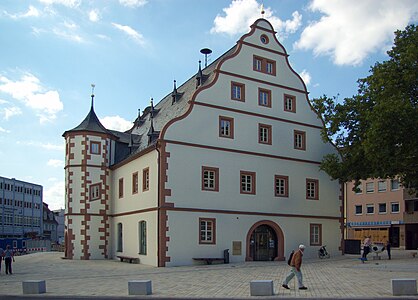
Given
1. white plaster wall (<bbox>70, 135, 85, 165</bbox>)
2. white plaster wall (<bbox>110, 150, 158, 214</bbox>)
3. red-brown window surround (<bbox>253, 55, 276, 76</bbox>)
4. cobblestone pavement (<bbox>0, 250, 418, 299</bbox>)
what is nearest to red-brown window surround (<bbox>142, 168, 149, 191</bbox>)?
white plaster wall (<bbox>110, 150, 158, 214</bbox>)

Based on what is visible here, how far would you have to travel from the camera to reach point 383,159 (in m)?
30.9

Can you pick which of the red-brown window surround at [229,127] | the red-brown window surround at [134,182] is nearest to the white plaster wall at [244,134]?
the red-brown window surround at [229,127]

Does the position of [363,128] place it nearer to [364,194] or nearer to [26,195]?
[364,194]

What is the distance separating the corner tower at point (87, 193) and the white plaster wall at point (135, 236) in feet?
4.04

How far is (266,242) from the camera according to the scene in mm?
35219

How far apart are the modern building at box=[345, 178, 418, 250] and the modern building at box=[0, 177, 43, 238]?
5616 cm

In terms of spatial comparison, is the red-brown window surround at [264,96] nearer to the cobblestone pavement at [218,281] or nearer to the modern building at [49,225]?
the cobblestone pavement at [218,281]

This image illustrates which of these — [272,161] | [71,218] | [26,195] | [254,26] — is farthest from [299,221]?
[26,195]

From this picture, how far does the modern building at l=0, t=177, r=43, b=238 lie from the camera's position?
320 ft

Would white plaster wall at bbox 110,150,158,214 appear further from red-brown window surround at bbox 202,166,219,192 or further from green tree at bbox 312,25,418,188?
green tree at bbox 312,25,418,188

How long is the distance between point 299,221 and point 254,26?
46.3 ft

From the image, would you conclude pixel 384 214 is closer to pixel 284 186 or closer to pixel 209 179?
pixel 284 186

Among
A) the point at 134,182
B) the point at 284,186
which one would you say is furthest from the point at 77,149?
the point at 284,186

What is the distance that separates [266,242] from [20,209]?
80830 mm
